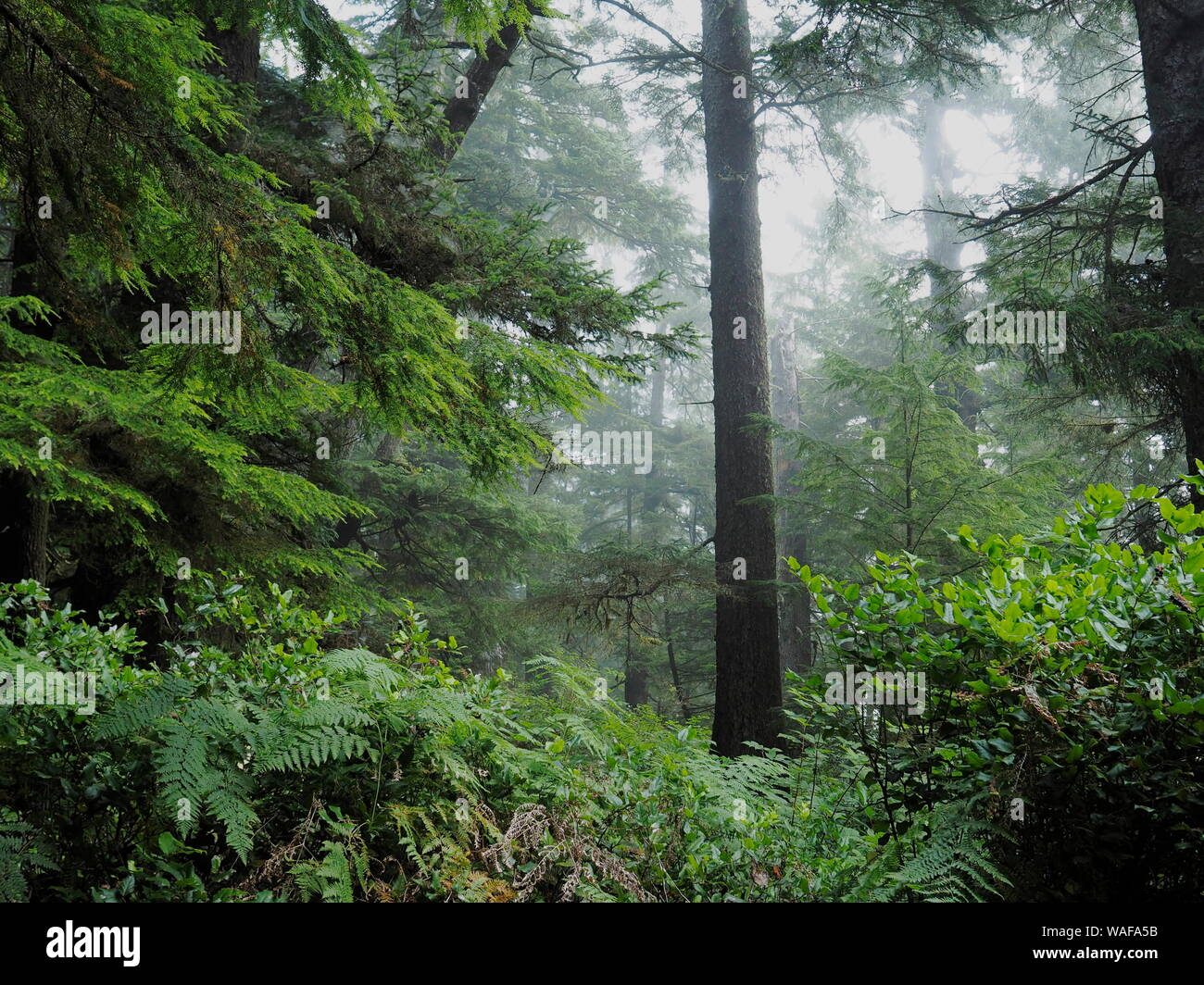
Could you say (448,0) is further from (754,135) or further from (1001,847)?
(754,135)

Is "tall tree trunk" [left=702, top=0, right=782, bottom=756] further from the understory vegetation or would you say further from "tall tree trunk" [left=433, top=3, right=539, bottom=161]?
the understory vegetation

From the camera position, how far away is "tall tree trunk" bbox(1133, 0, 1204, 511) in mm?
6375

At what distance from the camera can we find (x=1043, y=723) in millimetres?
2363

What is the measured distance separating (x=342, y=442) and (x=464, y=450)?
172 inches

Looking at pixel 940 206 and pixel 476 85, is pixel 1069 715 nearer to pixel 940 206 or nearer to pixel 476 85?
pixel 476 85

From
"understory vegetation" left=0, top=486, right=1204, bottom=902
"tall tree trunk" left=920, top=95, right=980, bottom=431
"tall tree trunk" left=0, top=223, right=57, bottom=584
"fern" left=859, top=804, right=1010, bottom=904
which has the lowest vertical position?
"fern" left=859, top=804, right=1010, bottom=904

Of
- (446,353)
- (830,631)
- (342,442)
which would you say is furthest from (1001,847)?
(342,442)

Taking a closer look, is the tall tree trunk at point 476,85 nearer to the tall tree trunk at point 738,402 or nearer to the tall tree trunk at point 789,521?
the tall tree trunk at point 738,402

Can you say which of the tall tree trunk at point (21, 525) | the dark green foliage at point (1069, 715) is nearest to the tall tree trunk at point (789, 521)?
the dark green foliage at point (1069, 715)

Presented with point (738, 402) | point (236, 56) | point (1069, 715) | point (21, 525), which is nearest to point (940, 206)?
point (738, 402)

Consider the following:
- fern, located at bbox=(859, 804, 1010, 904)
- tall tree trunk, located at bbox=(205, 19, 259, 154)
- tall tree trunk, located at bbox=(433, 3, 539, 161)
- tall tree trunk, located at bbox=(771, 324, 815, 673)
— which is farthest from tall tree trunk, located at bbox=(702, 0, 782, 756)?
tall tree trunk, located at bbox=(771, 324, 815, 673)

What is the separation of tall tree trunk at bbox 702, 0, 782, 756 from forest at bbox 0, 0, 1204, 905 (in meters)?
0.05
